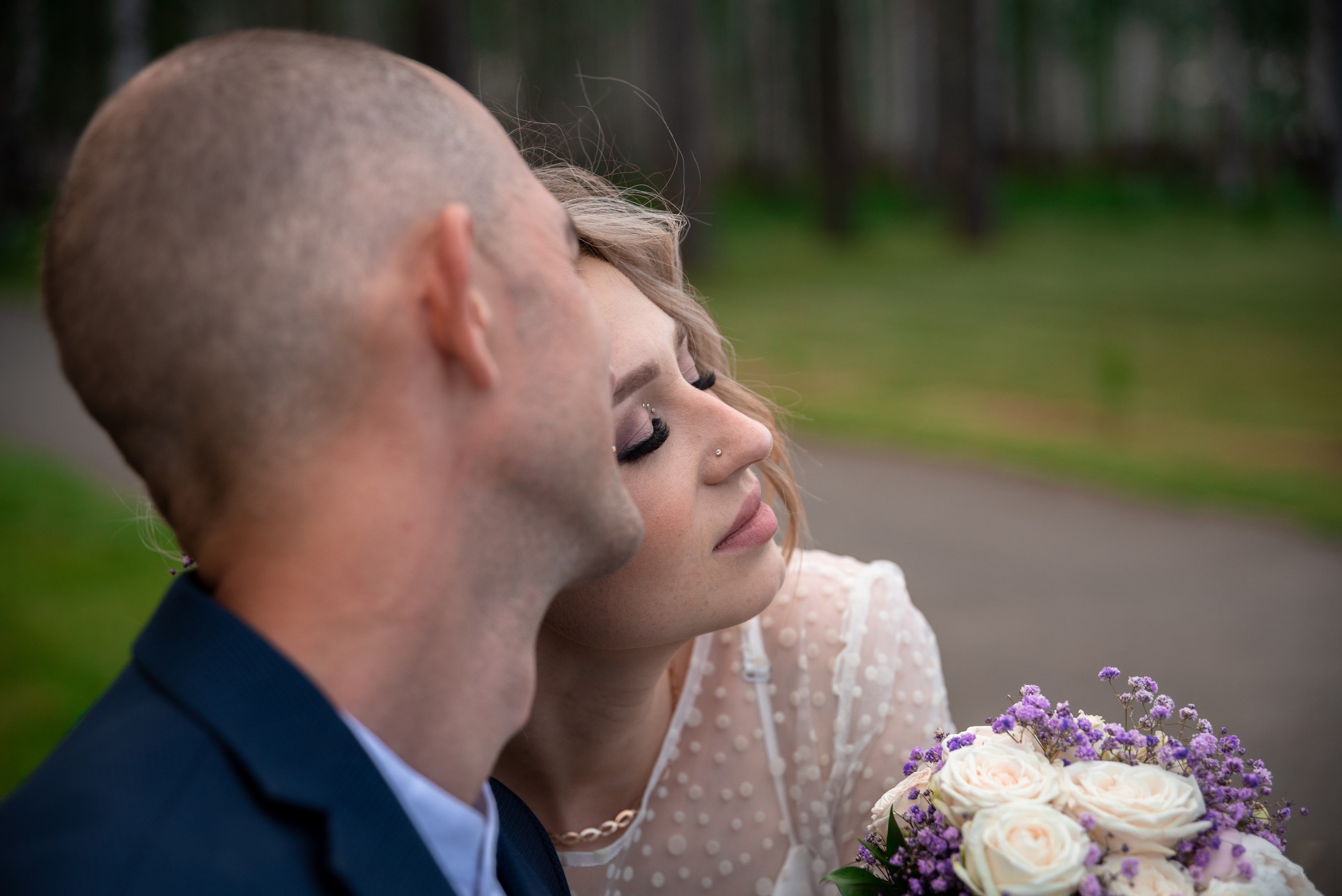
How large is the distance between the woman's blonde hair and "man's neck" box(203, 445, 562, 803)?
3.43ft

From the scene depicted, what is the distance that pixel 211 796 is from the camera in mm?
1252

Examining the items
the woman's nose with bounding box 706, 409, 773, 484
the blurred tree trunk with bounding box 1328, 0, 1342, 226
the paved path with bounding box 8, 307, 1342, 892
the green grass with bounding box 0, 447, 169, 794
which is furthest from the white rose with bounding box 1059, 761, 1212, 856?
the blurred tree trunk with bounding box 1328, 0, 1342, 226

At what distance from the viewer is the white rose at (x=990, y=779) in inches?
64.7

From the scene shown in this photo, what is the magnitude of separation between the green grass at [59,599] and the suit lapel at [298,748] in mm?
3054

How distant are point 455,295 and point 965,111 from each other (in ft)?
69.5

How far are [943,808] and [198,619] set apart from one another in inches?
43.9

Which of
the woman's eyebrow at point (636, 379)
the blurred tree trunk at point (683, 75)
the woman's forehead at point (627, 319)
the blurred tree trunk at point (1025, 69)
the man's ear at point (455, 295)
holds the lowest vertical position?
the blurred tree trunk at point (1025, 69)

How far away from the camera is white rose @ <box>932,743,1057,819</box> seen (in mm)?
1644

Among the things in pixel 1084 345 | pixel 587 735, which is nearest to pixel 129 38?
pixel 1084 345

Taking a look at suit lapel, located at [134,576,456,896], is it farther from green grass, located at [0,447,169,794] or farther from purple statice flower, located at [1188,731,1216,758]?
green grass, located at [0,447,169,794]

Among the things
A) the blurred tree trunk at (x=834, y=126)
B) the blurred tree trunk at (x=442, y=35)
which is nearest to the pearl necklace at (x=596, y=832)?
the blurred tree trunk at (x=442, y=35)

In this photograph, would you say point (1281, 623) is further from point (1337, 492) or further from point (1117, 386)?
point (1117, 386)

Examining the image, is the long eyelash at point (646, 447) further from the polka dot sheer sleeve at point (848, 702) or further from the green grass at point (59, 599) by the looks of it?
the green grass at point (59, 599)

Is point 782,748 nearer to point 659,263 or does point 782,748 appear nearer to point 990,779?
point 990,779
